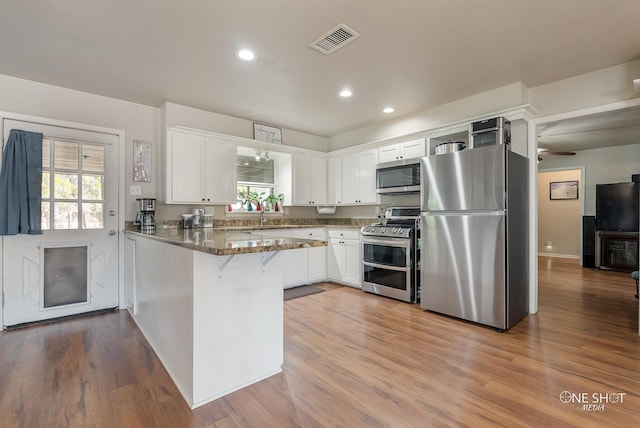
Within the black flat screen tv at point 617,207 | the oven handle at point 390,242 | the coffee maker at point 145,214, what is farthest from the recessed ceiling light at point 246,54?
the black flat screen tv at point 617,207

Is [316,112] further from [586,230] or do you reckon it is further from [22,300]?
[586,230]

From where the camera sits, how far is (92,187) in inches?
136

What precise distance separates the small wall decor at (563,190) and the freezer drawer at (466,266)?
601cm

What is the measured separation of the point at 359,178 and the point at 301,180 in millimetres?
947

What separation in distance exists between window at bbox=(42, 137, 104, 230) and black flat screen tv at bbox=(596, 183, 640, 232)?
8.37 m

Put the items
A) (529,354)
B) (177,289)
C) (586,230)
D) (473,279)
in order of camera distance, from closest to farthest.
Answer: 1. (177,289)
2. (529,354)
3. (473,279)
4. (586,230)

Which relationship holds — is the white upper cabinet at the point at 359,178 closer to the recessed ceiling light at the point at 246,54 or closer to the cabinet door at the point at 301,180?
the cabinet door at the point at 301,180

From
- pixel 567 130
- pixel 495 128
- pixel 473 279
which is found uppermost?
pixel 567 130

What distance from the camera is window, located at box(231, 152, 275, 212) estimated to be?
4641 millimetres

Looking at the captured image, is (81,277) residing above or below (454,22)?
below

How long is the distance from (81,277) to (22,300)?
50cm

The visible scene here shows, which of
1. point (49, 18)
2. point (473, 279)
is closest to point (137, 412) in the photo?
point (49, 18)

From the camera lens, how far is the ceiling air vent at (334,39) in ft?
7.39

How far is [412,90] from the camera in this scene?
3.39 m
